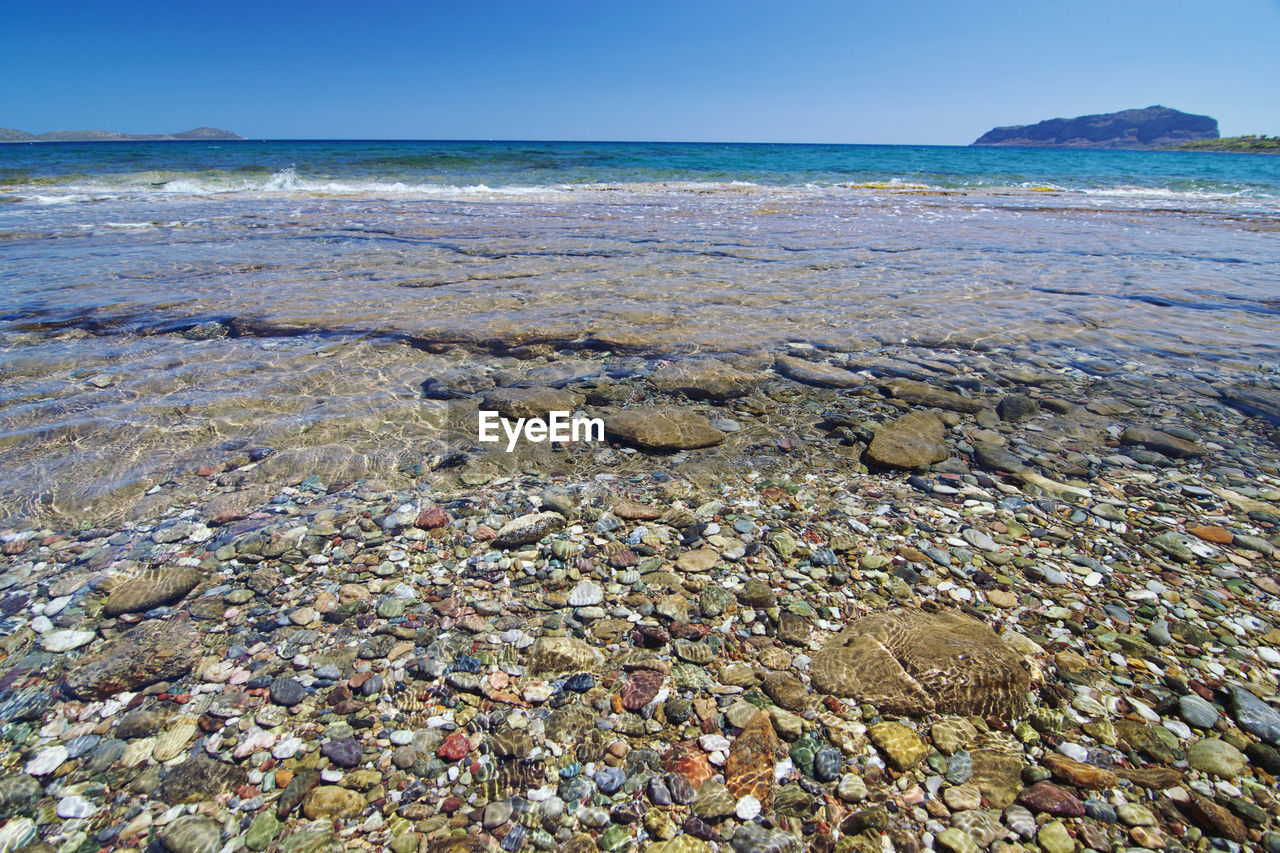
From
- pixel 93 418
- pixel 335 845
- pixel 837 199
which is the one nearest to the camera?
pixel 335 845

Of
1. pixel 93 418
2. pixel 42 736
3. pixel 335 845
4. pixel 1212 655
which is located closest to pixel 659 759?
pixel 335 845

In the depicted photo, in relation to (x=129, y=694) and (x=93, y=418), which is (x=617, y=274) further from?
(x=129, y=694)

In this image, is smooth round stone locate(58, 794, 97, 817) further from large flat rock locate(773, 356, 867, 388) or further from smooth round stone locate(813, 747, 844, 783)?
large flat rock locate(773, 356, 867, 388)

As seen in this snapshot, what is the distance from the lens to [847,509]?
2.84 metres

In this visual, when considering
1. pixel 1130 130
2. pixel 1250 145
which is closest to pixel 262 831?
pixel 1250 145

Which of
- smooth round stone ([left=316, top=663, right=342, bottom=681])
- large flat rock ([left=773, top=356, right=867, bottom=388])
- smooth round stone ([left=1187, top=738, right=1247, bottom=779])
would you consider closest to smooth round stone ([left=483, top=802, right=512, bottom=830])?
smooth round stone ([left=316, top=663, right=342, bottom=681])

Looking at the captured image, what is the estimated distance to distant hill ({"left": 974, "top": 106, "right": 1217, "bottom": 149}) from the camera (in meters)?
130

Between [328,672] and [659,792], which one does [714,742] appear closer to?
[659,792]

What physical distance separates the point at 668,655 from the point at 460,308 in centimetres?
465

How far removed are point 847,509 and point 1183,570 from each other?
4.25 feet

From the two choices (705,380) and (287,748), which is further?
(705,380)

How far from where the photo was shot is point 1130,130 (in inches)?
5330

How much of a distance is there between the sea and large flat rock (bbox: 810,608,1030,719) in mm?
2321

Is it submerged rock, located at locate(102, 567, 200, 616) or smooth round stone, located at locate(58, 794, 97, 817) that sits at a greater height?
submerged rock, located at locate(102, 567, 200, 616)
